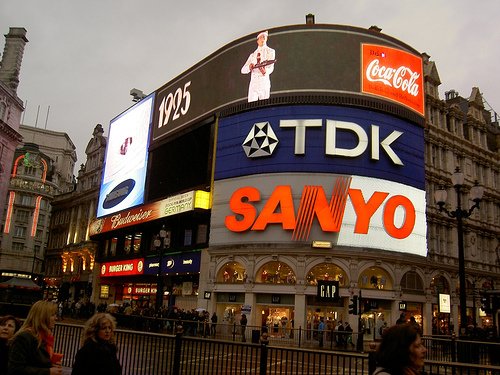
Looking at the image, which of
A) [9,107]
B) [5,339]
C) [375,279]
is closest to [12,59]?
[9,107]

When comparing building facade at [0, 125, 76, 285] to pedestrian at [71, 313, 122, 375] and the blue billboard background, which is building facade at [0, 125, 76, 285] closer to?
the blue billboard background

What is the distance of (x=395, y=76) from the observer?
39.9m

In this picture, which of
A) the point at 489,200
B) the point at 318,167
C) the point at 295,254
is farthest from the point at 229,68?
the point at 489,200

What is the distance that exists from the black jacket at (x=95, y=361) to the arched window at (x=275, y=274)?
102ft

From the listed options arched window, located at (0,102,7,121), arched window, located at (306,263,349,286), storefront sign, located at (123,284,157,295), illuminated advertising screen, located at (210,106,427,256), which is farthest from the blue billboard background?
arched window, located at (0,102,7,121)

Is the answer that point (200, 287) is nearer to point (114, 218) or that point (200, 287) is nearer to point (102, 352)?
point (114, 218)

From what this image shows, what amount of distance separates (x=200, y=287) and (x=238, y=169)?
984cm

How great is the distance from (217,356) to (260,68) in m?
32.2

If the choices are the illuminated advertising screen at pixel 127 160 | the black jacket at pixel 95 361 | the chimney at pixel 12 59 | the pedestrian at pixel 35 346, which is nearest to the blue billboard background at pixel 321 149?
the illuminated advertising screen at pixel 127 160

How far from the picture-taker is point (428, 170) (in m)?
43.9

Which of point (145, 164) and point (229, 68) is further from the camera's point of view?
point (145, 164)

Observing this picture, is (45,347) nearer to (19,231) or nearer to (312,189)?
(312,189)

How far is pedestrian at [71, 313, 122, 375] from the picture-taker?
6027mm

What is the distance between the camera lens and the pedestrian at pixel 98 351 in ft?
19.8
